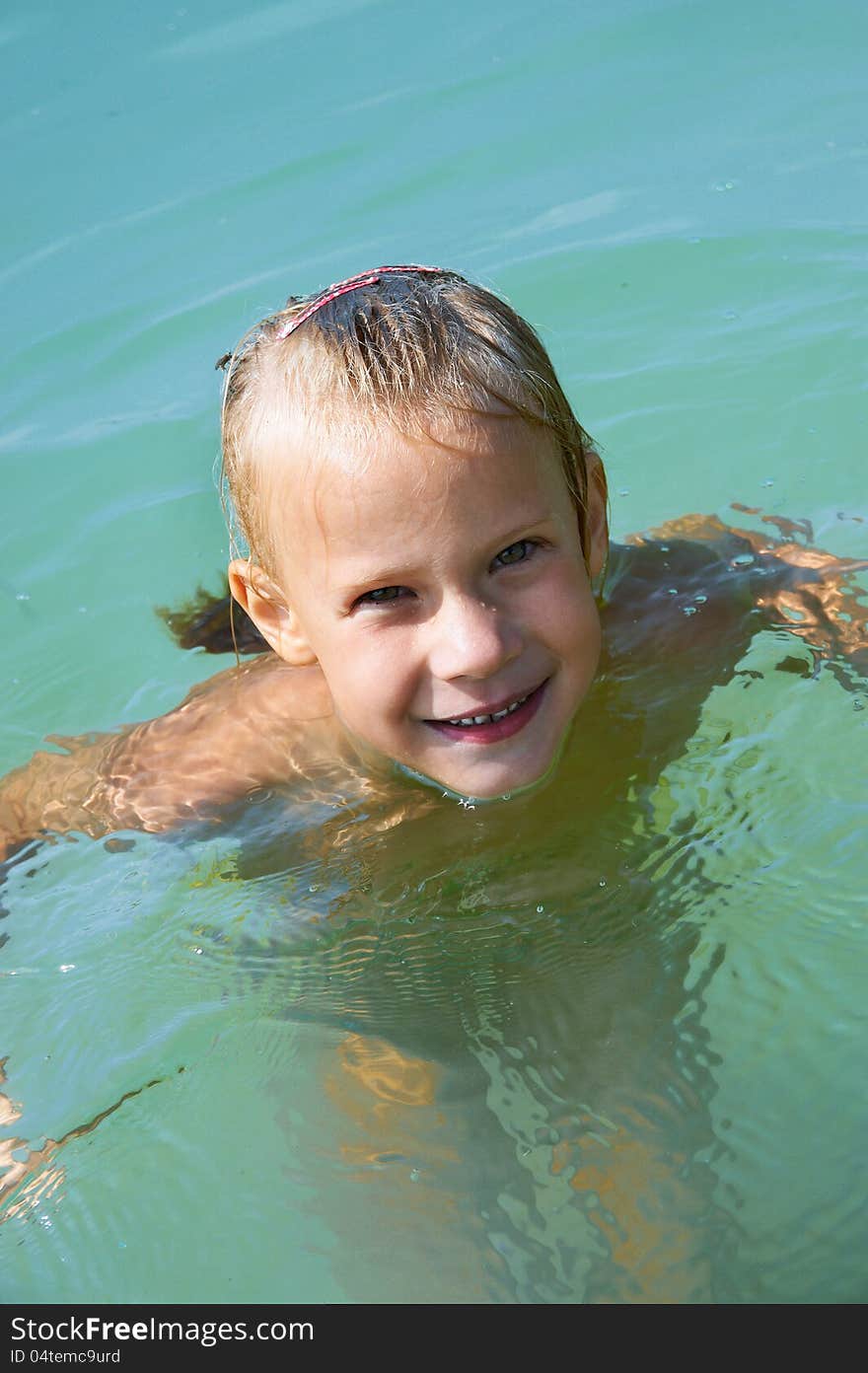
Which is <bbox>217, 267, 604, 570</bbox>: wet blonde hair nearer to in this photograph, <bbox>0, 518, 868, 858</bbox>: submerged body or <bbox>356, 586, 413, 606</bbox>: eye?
<bbox>356, 586, 413, 606</bbox>: eye

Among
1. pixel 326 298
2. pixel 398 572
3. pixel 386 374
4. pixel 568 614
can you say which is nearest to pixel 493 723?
pixel 568 614

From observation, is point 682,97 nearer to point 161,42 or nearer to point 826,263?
point 826,263

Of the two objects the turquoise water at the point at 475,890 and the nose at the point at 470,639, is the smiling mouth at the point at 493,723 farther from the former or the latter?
the turquoise water at the point at 475,890

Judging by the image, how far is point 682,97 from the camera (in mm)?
6184

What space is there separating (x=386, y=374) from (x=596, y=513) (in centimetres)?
60

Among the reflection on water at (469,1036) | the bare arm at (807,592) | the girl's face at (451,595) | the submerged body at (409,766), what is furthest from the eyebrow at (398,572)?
the bare arm at (807,592)

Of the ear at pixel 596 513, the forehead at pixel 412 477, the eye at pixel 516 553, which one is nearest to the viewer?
the forehead at pixel 412 477

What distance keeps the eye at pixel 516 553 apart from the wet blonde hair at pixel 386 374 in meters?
0.20

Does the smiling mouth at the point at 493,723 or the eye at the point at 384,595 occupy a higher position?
the eye at the point at 384,595

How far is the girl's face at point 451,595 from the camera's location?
2504mm

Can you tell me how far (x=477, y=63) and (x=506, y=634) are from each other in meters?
4.75

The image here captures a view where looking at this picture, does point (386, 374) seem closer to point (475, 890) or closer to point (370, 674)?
point (370, 674)

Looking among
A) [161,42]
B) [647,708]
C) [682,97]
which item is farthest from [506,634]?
[161,42]

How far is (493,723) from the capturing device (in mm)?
2758
